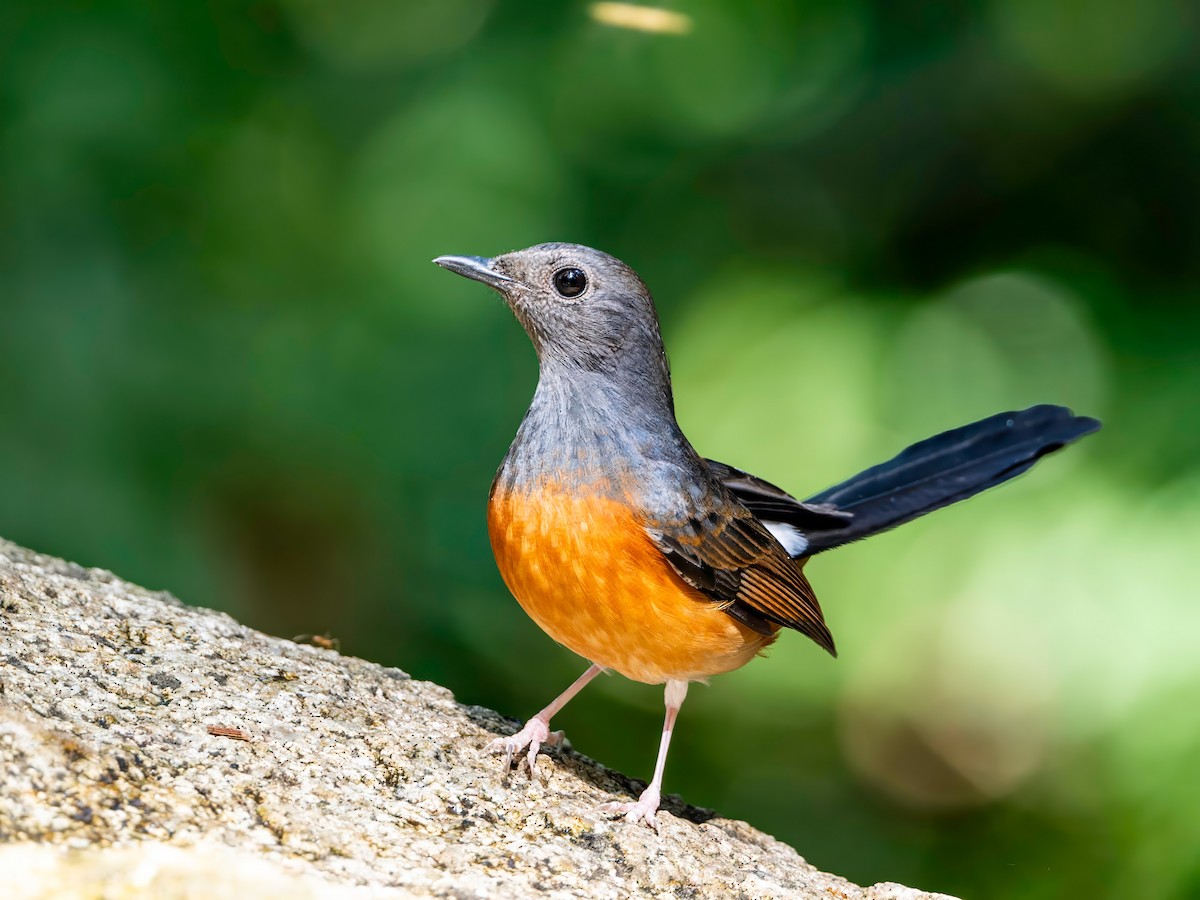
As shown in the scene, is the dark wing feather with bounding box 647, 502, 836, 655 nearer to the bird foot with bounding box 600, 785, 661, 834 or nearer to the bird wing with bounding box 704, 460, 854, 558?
the bird wing with bounding box 704, 460, 854, 558

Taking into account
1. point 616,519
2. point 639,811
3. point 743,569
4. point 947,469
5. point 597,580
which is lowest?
point 639,811

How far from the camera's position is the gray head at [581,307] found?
12.8 ft

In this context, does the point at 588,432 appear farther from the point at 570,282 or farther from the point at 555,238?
the point at 555,238

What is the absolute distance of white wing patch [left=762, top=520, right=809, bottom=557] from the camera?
4730mm

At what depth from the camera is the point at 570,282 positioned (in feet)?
12.9

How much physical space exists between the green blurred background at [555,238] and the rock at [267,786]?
1.80 meters

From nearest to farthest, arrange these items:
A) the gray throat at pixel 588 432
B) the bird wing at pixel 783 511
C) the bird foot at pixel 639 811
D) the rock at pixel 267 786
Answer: the rock at pixel 267 786 < the bird foot at pixel 639 811 < the gray throat at pixel 588 432 < the bird wing at pixel 783 511

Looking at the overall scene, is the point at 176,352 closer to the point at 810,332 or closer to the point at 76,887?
the point at 810,332

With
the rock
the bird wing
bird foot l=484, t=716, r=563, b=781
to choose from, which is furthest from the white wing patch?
bird foot l=484, t=716, r=563, b=781

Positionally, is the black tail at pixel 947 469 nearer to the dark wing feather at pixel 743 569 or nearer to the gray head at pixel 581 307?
the dark wing feather at pixel 743 569

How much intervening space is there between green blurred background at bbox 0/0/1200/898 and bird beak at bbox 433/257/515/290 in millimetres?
1911

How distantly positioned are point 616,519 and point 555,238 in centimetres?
259

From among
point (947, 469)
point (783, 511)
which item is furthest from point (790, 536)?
point (947, 469)

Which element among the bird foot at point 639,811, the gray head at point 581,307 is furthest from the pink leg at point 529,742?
the gray head at point 581,307
